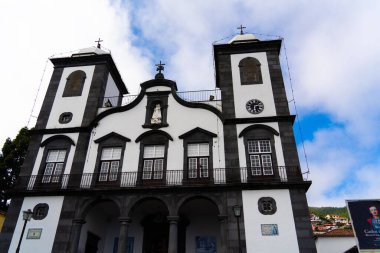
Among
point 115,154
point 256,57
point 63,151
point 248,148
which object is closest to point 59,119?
point 63,151

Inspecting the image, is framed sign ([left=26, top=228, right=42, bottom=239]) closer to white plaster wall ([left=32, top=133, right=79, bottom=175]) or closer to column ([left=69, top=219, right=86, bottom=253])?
column ([left=69, top=219, right=86, bottom=253])

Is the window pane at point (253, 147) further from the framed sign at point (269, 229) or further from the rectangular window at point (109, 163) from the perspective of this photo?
the rectangular window at point (109, 163)

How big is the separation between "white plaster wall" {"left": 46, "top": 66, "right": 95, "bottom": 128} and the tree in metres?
6.16

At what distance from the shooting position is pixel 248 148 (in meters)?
16.4

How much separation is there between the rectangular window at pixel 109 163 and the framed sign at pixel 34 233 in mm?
3493

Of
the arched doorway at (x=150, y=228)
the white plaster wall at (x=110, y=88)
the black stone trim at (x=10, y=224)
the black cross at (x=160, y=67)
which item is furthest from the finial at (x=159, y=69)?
the black stone trim at (x=10, y=224)

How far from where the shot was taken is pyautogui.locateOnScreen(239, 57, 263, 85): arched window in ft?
61.5

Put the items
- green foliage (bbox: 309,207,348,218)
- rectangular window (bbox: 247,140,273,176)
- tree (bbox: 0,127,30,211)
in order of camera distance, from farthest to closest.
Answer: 1. green foliage (bbox: 309,207,348,218)
2. tree (bbox: 0,127,30,211)
3. rectangular window (bbox: 247,140,273,176)

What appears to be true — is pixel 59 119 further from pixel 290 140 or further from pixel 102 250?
pixel 290 140

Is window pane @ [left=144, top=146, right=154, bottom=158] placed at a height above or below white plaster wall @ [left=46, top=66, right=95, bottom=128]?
below

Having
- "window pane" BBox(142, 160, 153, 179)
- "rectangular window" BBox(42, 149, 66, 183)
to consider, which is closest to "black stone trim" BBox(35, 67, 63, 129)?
"rectangular window" BBox(42, 149, 66, 183)

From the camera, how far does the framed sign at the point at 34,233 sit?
15.2 meters

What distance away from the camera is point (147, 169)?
16.6 m

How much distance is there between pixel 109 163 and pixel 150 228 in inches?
153
